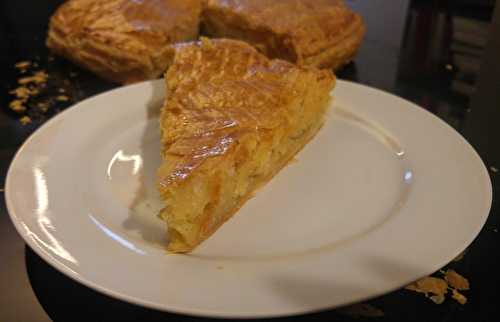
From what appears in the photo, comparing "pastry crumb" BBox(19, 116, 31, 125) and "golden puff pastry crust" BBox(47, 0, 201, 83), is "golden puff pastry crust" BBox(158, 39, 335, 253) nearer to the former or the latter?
"golden puff pastry crust" BBox(47, 0, 201, 83)

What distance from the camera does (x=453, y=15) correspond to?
2949 mm

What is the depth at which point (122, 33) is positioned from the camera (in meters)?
2.12

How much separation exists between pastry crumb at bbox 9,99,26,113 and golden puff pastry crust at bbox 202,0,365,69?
3.02 feet

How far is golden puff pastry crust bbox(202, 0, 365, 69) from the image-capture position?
82.9 inches

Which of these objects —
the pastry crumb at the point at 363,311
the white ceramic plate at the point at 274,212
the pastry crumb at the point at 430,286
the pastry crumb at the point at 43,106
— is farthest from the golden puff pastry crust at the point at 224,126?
the pastry crumb at the point at 43,106

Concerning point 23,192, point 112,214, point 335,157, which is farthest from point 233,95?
point 23,192

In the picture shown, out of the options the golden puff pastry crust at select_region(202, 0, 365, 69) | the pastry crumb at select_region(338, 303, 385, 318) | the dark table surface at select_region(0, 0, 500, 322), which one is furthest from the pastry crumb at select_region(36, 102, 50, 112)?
the pastry crumb at select_region(338, 303, 385, 318)

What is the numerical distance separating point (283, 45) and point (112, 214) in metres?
1.15

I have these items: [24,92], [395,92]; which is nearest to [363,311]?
[395,92]

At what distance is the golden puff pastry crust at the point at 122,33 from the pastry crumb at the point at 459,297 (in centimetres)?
137

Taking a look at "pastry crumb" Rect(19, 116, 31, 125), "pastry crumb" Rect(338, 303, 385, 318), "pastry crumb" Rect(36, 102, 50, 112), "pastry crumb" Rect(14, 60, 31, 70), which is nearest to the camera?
"pastry crumb" Rect(338, 303, 385, 318)

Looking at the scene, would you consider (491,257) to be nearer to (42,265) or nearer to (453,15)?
(42,265)

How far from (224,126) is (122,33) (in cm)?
98

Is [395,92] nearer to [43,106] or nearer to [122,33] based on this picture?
[122,33]
